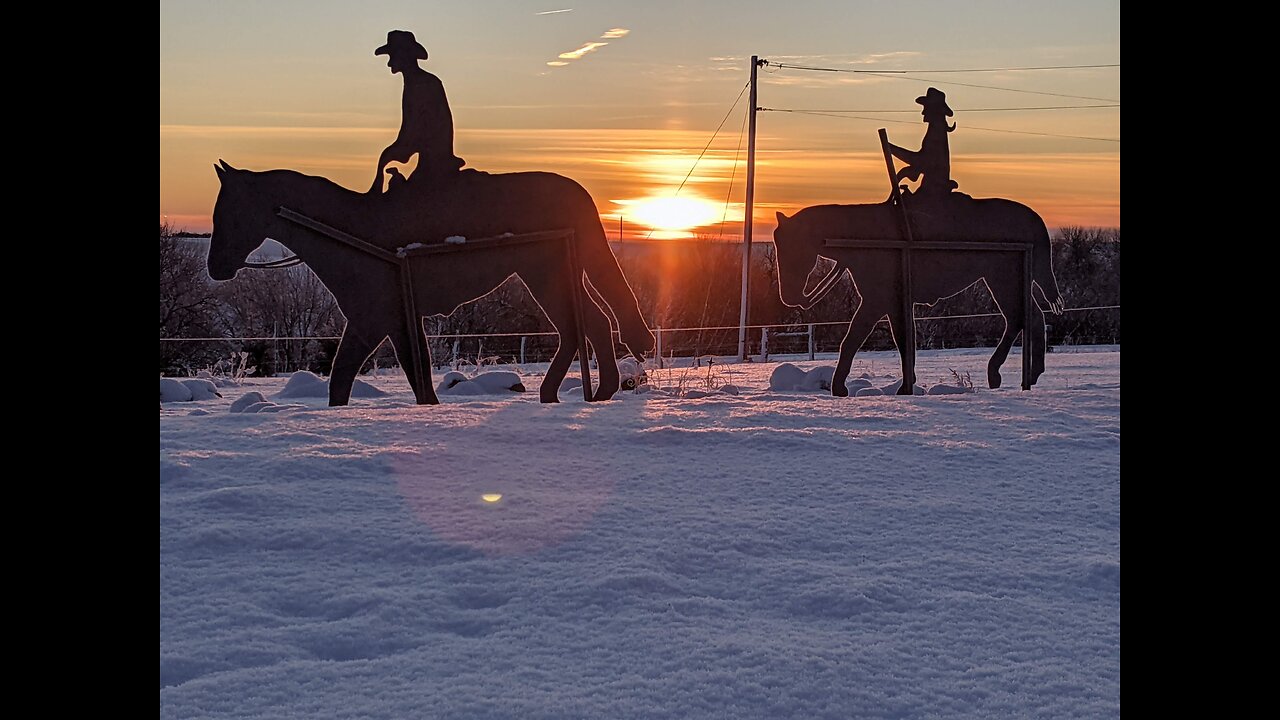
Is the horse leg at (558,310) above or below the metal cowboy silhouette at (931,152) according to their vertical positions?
below

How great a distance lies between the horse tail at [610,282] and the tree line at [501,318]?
50.6ft

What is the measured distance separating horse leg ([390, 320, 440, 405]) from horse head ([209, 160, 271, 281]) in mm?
1476

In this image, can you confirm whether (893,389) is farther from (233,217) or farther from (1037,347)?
(233,217)

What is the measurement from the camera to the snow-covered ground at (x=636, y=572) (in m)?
3.00

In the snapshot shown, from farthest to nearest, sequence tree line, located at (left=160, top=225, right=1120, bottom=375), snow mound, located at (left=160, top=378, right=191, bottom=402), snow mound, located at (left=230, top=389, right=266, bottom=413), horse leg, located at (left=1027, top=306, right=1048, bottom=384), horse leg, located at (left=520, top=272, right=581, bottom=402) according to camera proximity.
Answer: tree line, located at (left=160, top=225, right=1120, bottom=375), horse leg, located at (left=1027, top=306, right=1048, bottom=384), snow mound, located at (left=160, top=378, right=191, bottom=402), horse leg, located at (left=520, top=272, right=581, bottom=402), snow mound, located at (left=230, top=389, right=266, bottom=413)

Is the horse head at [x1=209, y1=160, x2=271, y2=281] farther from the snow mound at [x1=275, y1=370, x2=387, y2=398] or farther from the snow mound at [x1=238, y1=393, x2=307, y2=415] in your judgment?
the snow mound at [x1=275, y1=370, x2=387, y2=398]

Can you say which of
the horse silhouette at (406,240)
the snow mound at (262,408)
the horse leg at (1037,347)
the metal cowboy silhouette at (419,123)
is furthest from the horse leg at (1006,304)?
the snow mound at (262,408)

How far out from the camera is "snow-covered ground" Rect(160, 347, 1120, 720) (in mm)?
3004

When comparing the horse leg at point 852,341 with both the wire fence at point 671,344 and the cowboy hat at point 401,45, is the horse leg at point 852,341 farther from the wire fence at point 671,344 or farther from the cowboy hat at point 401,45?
the wire fence at point 671,344

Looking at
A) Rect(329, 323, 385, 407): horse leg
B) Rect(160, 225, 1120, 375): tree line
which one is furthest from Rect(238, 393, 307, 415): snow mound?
Rect(160, 225, 1120, 375): tree line

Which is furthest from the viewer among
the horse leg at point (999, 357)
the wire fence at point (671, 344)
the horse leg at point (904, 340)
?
the wire fence at point (671, 344)
